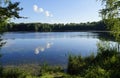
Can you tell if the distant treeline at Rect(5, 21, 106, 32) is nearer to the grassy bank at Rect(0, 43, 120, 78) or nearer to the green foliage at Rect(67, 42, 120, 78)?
the green foliage at Rect(67, 42, 120, 78)

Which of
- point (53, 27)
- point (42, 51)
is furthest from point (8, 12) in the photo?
point (53, 27)

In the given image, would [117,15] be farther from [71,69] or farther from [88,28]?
[88,28]

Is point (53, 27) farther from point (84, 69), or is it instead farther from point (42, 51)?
point (84, 69)

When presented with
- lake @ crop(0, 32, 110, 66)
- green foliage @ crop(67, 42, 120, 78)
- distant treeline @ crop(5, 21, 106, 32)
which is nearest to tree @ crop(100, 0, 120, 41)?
green foliage @ crop(67, 42, 120, 78)

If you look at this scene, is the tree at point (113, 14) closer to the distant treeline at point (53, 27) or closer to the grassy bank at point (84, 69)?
the grassy bank at point (84, 69)

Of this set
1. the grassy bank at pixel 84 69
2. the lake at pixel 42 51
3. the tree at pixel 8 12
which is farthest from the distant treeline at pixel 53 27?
the tree at pixel 8 12

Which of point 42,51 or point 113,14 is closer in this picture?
point 113,14

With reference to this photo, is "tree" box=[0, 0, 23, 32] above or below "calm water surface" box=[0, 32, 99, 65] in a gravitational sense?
above

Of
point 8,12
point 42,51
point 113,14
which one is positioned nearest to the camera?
point 8,12

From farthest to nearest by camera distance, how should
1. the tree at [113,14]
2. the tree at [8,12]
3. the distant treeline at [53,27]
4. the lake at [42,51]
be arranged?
the distant treeline at [53,27] < the lake at [42,51] < the tree at [113,14] < the tree at [8,12]

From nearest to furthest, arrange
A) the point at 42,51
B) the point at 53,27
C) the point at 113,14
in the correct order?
1. the point at 113,14
2. the point at 42,51
3. the point at 53,27

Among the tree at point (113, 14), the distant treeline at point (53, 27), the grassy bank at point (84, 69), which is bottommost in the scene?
the distant treeline at point (53, 27)

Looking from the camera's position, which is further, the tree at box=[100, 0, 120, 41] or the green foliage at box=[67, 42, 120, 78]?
the tree at box=[100, 0, 120, 41]

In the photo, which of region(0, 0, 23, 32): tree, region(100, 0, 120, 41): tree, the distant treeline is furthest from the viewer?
the distant treeline
